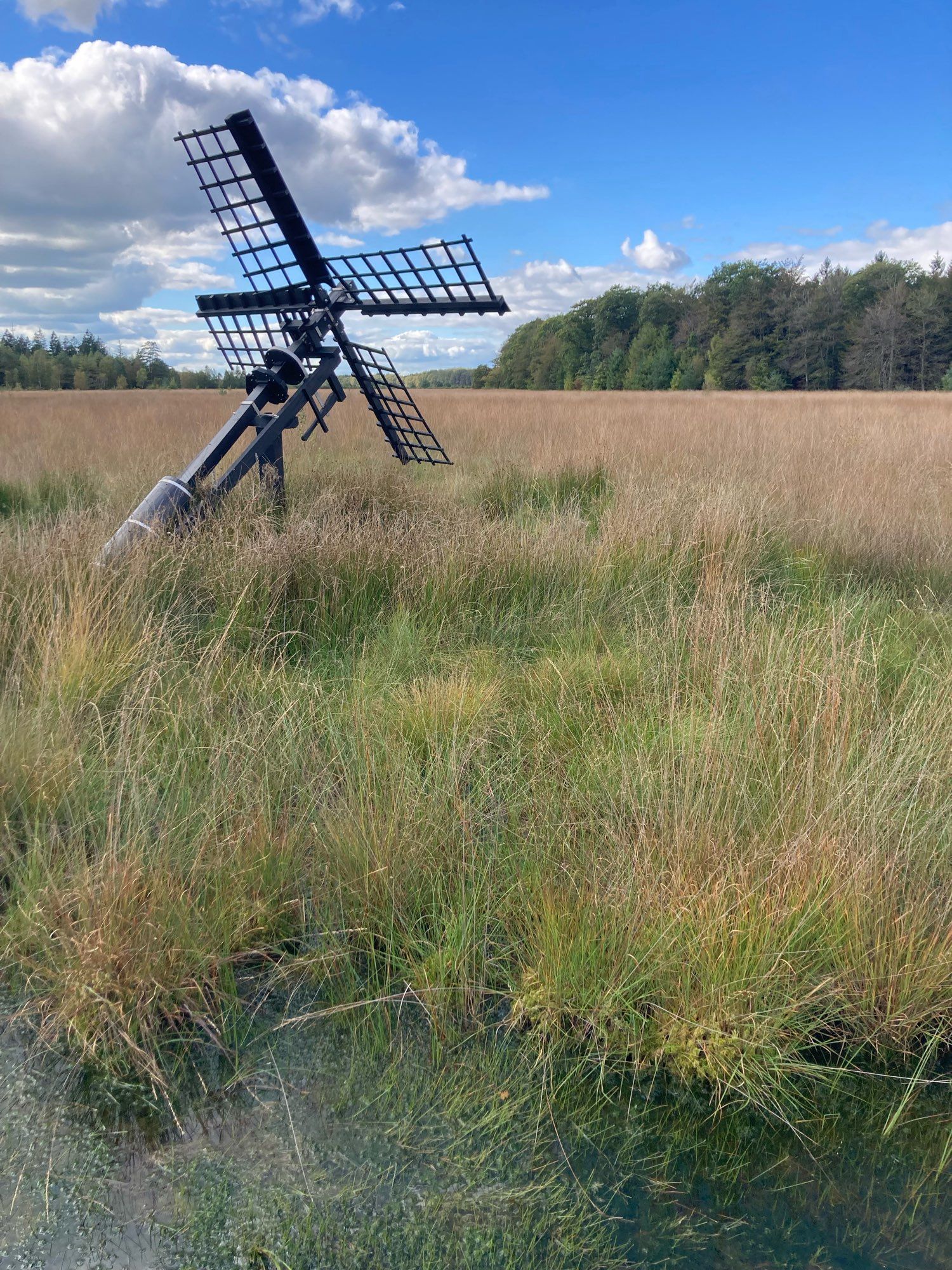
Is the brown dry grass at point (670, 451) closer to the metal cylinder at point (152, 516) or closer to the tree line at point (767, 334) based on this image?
the metal cylinder at point (152, 516)

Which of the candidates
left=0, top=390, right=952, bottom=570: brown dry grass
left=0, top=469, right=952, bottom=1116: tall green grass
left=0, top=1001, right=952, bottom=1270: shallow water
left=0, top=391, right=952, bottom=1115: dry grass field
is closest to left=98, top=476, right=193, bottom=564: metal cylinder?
left=0, top=391, right=952, bottom=1115: dry grass field

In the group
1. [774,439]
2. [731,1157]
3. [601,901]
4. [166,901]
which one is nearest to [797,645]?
[601,901]

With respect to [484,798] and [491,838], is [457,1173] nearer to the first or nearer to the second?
[491,838]

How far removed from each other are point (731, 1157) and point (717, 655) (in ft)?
6.91

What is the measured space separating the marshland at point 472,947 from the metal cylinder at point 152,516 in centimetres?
65

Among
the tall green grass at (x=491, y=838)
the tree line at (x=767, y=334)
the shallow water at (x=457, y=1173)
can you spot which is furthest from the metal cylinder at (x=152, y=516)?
the tree line at (x=767, y=334)

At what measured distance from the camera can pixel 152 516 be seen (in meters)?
5.68

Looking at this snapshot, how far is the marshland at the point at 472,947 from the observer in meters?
1.82

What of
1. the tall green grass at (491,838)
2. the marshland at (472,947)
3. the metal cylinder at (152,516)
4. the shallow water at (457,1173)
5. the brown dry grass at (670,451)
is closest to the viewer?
A: the shallow water at (457,1173)

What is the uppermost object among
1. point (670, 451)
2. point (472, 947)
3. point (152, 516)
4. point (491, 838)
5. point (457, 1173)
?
point (670, 451)

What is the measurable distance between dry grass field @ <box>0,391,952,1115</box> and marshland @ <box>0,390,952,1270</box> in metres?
0.02

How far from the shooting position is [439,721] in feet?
11.4

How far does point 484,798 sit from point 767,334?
59027 millimetres

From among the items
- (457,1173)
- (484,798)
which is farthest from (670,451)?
(457,1173)
